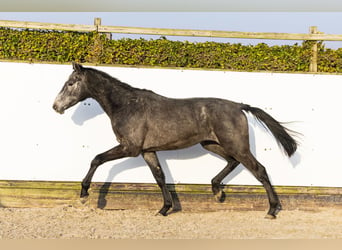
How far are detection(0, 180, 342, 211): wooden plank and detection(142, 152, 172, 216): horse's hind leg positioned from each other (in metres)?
0.47

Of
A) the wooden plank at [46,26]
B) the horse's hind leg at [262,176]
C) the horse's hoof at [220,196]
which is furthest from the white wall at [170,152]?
the horse's hind leg at [262,176]

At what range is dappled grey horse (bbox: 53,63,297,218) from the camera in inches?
286

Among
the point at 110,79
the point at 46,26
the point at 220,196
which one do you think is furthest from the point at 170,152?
the point at 46,26

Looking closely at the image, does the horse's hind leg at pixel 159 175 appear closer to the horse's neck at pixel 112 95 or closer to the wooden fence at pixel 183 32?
the horse's neck at pixel 112 95

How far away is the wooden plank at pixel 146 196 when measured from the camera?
7.96 meters

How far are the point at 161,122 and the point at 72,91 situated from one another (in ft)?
4.57

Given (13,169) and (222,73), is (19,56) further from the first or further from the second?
(222,73)

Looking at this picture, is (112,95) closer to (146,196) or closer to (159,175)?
(159,175)

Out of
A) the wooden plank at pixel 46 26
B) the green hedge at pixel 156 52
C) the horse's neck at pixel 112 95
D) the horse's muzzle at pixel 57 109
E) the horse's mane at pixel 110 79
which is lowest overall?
the horse's muzzle at pixel 57 109

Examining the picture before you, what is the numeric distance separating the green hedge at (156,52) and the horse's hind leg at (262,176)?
1843mm

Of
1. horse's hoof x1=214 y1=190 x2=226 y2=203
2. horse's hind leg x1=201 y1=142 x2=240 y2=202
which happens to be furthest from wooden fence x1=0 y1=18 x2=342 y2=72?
horse's hoof x1=214 y1=190 x2=226 y2=203

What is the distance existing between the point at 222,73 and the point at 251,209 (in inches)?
89.0

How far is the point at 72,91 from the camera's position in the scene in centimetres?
745

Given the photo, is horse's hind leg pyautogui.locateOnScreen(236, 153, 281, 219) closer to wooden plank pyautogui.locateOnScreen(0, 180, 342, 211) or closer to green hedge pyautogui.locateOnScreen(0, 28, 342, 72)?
wooden plank pyautogui.locateOnScreen(0, 180, 342, 211)
